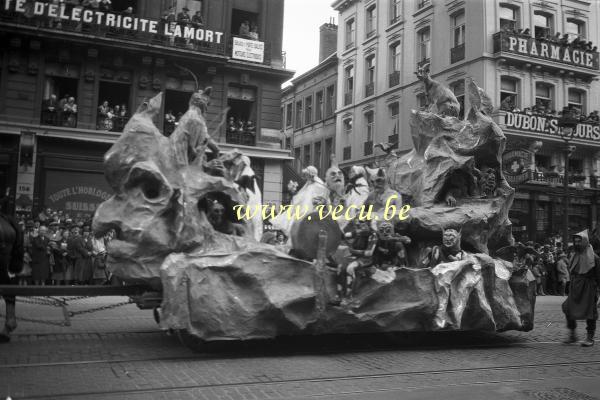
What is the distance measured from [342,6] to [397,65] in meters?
6.65

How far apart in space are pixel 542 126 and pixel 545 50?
378cm

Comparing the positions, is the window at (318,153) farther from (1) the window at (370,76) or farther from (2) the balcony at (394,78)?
(2) the balcony at (394,78)

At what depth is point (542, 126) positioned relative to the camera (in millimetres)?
27297

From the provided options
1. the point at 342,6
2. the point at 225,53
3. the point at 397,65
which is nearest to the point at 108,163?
the point at 225,53

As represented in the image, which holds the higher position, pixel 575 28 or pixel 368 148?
pixel 575 28

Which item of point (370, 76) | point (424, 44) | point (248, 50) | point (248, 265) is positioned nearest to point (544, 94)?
point (424, 44)

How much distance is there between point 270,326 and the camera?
7711 mm

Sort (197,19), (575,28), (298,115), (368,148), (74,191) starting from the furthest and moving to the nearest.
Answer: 1. (298,115)
2. (368,148)
3. (575,28)
4. (197,19)
5. (74,191)

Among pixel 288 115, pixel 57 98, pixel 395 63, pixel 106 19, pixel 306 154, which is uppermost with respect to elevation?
pixel 395 63

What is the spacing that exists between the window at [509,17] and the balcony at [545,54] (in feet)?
2.87

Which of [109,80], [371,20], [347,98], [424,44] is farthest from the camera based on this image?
[347,98]

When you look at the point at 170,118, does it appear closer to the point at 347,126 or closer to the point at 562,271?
the point at 562,271

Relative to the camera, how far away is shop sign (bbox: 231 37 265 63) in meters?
23.6

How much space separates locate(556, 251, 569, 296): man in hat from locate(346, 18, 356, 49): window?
2093cm
